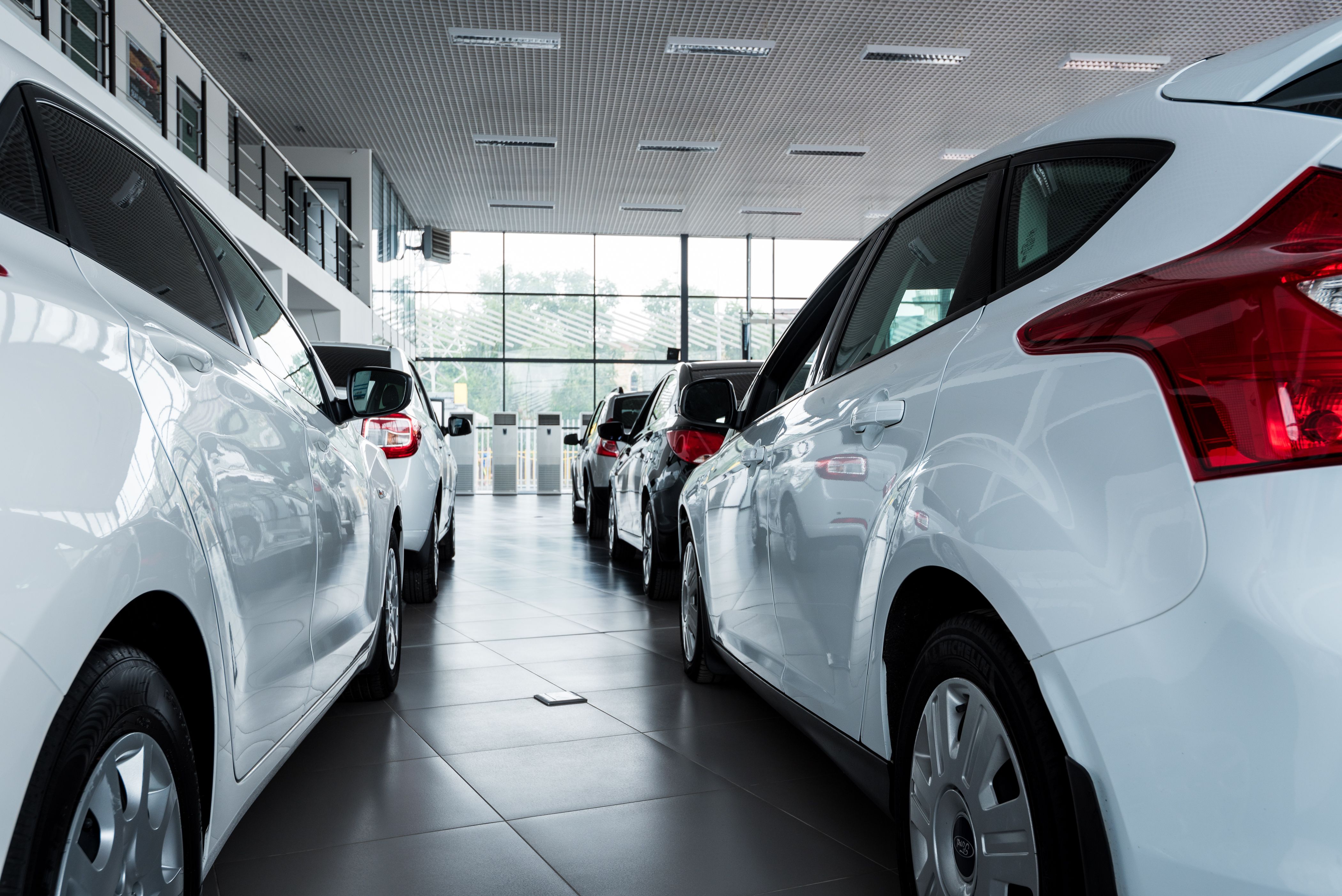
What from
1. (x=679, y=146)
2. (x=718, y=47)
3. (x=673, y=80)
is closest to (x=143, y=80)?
(x=673, y=80)

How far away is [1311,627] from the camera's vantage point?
1014 millimetres

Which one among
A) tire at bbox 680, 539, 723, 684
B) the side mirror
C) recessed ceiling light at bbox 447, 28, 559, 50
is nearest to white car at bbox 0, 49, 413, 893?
the side mirror

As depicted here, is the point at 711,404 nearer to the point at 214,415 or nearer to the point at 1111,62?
the point at 214,415

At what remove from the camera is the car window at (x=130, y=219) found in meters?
1.58

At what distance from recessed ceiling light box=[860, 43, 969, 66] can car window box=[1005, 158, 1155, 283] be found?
1104 cm

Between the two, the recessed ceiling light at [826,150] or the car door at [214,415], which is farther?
the recessed ceiling light at [826,150]

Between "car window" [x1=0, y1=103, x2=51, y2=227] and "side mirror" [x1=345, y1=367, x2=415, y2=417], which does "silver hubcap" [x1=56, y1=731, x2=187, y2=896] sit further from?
"side mirror" [x1=345, y1=367, x2=415, y2=417]

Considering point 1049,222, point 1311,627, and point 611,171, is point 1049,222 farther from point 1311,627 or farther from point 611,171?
point 611,171

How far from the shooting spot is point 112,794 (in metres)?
1.24

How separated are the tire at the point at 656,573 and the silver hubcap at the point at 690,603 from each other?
1.73 m

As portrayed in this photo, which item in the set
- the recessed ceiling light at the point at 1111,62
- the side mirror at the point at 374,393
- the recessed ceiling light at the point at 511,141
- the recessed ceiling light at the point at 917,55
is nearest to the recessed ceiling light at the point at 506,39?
the recessed ceiling light at the point at 511,141

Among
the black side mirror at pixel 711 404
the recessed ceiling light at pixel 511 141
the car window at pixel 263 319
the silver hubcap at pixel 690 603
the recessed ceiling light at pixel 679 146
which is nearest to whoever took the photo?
the car window at pixel 263 319

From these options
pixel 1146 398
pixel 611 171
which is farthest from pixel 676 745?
pixel 611 171

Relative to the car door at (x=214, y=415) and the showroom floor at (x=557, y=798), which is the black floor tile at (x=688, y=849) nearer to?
the showroom floor at (x=557, y=798)
